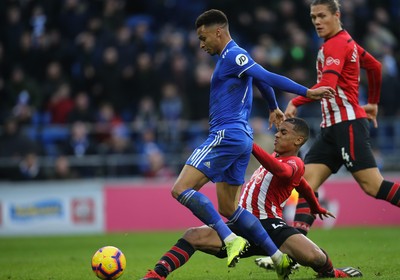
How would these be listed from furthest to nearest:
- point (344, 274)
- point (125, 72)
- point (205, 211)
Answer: point (125, 72) < point (344, 274) < point (205, 211)

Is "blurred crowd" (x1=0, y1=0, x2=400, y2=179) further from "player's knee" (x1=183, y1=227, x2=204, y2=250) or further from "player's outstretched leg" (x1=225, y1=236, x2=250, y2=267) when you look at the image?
"player's outstretched leg" (x1=225, y1=236, x2=250, y2=267)

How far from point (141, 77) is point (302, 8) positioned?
4.92 meters

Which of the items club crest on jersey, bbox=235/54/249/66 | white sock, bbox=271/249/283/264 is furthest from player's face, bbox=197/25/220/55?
white sock, bbox=271/249/283/264

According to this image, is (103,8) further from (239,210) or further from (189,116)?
(239,210)

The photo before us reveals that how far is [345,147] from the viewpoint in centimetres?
888

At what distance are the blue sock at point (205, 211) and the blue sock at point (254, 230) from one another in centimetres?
22

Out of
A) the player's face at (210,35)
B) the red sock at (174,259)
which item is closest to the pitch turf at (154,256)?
the red sock at (174,259)

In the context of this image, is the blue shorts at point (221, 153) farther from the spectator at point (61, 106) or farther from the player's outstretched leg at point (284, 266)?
the spectator at point (61, 106)

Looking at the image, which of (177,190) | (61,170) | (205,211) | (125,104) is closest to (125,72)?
(125,104)

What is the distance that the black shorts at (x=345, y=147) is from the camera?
28.9ft

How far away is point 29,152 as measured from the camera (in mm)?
16703

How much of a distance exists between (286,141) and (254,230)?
994 mm

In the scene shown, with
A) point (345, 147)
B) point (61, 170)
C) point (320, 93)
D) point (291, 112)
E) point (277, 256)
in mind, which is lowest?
point (61, 170)

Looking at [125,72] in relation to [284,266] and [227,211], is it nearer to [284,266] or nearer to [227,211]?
[227,211]
